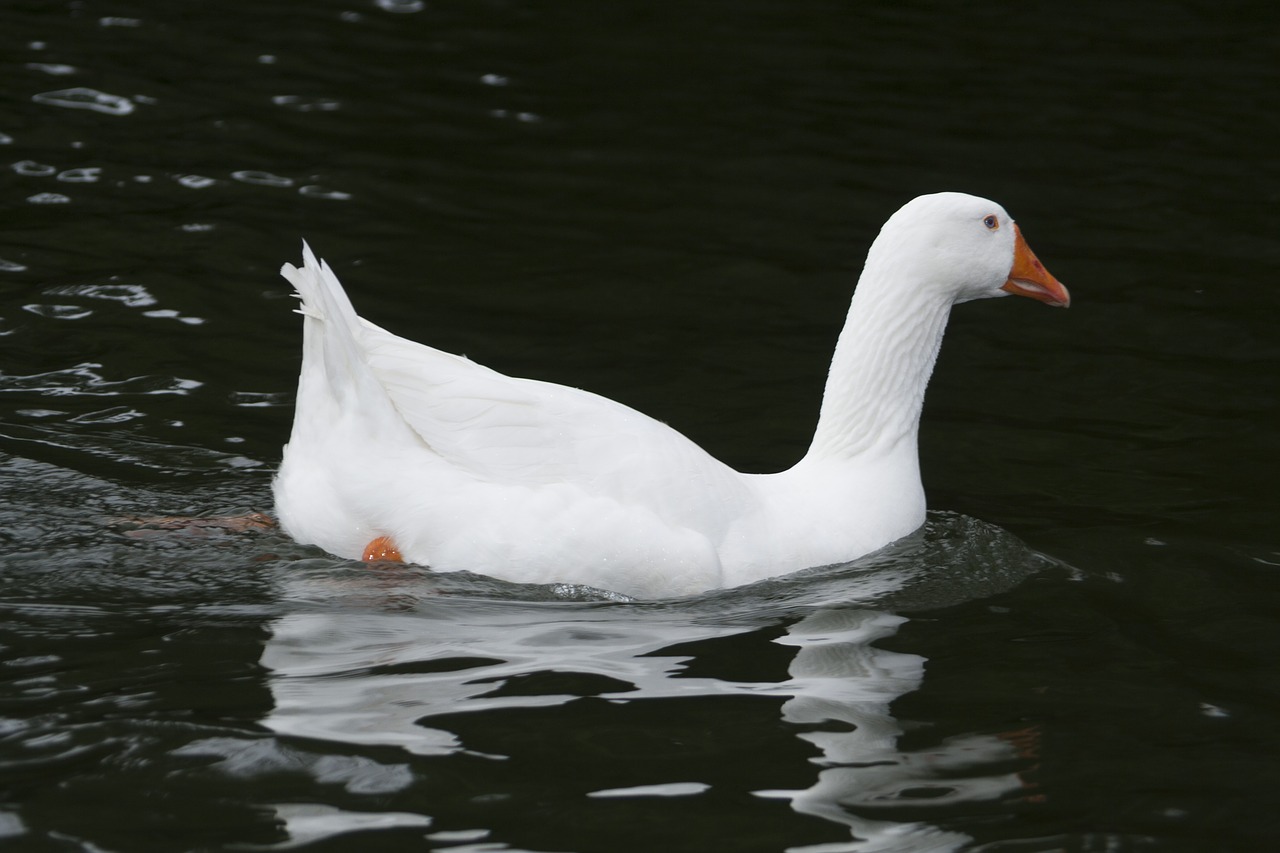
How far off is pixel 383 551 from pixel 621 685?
141 centimetres

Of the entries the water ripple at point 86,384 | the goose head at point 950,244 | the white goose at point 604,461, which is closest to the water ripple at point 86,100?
the water ripple at point 86,384

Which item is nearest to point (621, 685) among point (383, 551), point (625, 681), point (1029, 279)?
point (625, 681)

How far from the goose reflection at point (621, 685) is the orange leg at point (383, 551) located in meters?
0.15

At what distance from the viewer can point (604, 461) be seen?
6.01 metres

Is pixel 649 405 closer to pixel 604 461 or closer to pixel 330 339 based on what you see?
pixel 604 461

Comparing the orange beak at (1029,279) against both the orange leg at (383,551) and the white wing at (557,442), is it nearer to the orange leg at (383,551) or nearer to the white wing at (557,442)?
the white wing at (557,442)

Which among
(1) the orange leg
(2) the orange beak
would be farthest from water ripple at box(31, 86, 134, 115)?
(2) the orange beak

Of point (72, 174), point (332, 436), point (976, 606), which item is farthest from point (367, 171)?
point (976, 606)

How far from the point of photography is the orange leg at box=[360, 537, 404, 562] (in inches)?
241

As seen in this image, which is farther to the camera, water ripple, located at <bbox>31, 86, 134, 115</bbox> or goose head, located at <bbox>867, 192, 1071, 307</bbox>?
water ripple, located at <bbox>31, 86, 134, 115</bbox>

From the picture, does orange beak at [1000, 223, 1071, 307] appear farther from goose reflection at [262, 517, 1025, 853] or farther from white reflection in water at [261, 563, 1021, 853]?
white reflection in water at [261, 563, 1021, 853]

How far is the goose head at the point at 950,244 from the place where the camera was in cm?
638

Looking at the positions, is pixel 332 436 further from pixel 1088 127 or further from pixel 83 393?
pixel 1088 127

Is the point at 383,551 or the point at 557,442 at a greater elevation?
the point at 557,442
